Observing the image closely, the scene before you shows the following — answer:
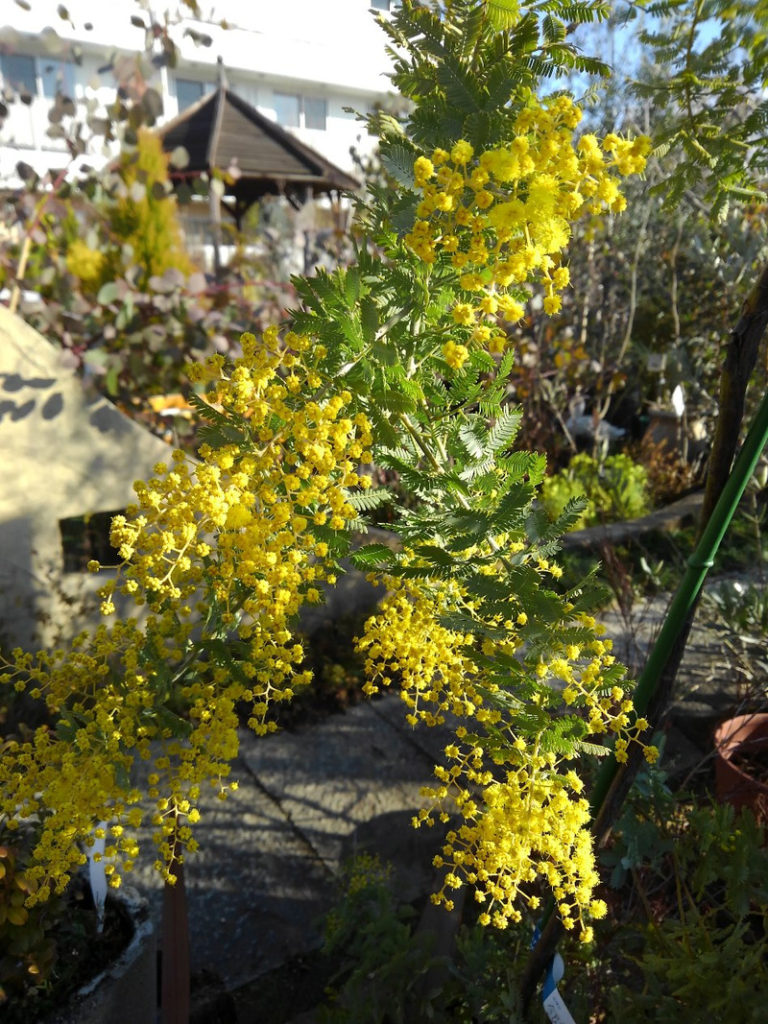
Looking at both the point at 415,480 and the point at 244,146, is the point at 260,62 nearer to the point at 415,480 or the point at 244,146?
the point at 244,146

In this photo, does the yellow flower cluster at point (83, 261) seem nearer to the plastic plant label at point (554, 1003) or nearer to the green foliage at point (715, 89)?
the green foliage at point (715, 89)

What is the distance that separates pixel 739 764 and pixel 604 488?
305 centimetres

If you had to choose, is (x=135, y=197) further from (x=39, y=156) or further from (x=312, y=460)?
(x=39, y=156)

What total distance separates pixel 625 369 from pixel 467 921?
6.00m

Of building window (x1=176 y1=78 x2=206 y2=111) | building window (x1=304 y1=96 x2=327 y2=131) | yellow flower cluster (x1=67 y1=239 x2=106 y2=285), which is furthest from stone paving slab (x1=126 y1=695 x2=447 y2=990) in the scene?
building window (x1=304 y1=96 x2=327 y2=131)

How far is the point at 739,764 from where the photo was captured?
2.50m

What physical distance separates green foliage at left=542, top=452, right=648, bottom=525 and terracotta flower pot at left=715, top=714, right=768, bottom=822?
238cm

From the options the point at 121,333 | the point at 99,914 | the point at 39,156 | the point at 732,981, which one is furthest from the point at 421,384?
the point at 39,156

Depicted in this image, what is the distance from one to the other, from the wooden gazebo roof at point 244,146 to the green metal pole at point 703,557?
6.60 m

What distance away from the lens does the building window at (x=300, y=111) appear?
20547 millimetres

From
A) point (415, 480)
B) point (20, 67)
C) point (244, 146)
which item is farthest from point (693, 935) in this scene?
point (20, 67)

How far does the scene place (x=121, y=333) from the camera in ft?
11.7

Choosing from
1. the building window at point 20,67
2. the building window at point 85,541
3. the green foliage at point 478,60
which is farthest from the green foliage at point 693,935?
the building window at point 20,67

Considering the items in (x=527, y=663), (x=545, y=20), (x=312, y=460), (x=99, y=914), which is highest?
(x=545, y=20)
